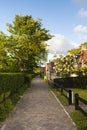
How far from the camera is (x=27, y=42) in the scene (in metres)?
47.0

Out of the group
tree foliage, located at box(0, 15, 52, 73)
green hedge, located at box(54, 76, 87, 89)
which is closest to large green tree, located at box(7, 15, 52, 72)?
tree foliage, located at box(0, 15, 52, 73)

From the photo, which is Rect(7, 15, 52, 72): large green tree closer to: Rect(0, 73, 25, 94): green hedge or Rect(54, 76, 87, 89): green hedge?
Rect(54, 76, 87, 89): green hedge

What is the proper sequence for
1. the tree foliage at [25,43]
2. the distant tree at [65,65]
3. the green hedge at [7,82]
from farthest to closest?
the distant tree at [65,65]
the tree foliage at [25,43]
the green hedge at [7,82]

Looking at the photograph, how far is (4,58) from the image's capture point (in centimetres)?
4384

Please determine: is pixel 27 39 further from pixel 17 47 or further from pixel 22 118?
pixel 22 118

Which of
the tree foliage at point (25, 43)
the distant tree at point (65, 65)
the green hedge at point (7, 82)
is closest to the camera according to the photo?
the green hedge at point (7, 82)

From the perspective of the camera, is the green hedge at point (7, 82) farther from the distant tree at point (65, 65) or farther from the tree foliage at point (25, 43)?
the distant tree at point (65, 65)

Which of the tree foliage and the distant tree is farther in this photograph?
the distant tree

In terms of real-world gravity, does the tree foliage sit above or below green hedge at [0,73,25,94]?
above

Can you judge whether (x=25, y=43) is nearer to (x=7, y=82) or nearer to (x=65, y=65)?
(x=65, y=65)

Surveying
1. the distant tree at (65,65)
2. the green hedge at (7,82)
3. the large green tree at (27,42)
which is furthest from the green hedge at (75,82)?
the green hedge at (7,82)

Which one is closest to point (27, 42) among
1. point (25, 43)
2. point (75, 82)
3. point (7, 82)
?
point (25, 43)

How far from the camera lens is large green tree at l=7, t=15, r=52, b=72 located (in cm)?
4641

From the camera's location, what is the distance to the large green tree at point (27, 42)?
4641cm
